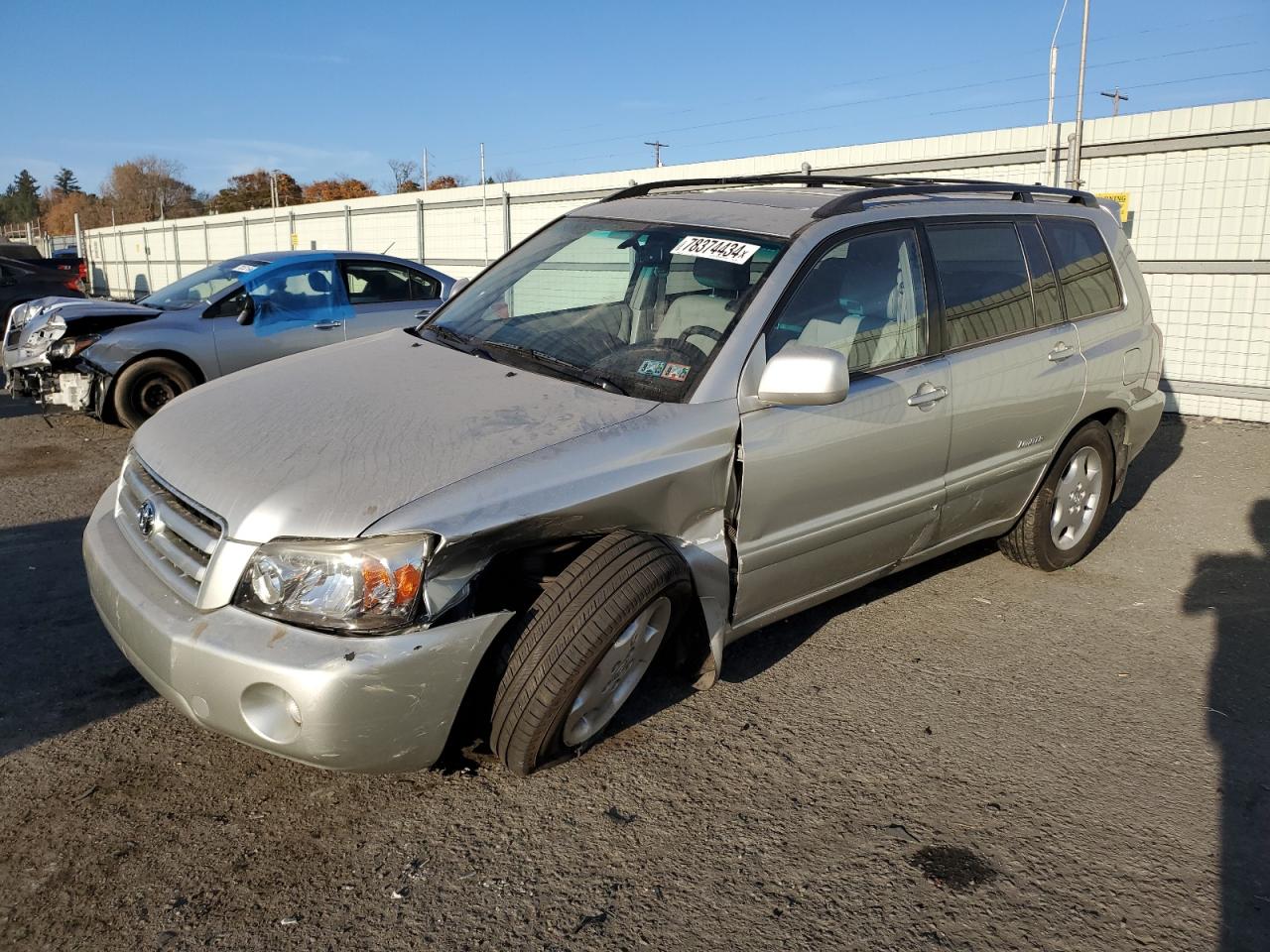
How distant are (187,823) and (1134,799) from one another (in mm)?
2824

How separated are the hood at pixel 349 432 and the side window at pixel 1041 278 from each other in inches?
93.5

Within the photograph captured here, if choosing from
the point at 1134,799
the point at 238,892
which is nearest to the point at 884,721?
the point at 1134,799

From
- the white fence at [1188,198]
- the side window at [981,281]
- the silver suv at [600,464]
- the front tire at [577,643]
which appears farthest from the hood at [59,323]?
the white fence at [1188,198]

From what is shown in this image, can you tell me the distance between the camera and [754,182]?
4.58 meters

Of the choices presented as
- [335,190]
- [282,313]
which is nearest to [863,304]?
[282,313]

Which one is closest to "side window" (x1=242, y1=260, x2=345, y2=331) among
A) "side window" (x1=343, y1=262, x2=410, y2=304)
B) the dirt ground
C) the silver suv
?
"side window" (x1=343, y1=262, x2=410, y2=304)

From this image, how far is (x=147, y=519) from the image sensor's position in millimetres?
3117

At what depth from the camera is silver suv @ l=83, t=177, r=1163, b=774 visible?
263 cm

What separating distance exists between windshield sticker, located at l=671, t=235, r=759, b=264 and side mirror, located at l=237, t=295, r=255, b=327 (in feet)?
17.7

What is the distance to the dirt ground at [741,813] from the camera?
8.26 ft

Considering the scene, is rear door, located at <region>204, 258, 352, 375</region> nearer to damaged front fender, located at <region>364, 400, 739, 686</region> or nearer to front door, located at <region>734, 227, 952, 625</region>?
front door, located at <region>734, 227, 952, 625</region>

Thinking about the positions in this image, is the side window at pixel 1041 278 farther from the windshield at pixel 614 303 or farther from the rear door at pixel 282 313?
the rear door at pixel 282 313

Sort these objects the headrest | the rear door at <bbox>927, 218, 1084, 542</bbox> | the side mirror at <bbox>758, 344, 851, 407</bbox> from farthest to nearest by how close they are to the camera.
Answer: the rear door at <bbox>927, 218, 1084, 542</bbox>, the headrest, the side mirror at <bbox>758, 344, 851, 407</bbox>

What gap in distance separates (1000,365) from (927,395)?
1.95 feet
